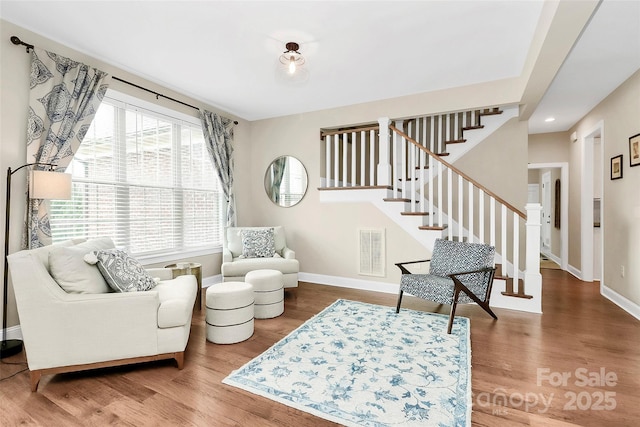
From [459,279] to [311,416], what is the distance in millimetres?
2076

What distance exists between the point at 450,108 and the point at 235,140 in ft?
10.7

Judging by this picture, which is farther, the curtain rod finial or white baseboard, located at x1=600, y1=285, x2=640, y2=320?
white baseboard, located at x1=600, y1=285, x2=640, y2=320

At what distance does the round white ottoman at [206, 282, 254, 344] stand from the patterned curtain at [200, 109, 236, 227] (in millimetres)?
2224

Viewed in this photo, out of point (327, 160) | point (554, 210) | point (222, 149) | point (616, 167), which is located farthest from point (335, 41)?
point (554, 210)

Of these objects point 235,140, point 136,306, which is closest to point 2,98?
point 136,306

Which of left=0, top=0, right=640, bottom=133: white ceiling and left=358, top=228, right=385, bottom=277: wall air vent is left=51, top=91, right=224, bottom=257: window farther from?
left=358, top=228, right=385, bottom=277: wall air vent

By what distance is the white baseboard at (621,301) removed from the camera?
326 cm

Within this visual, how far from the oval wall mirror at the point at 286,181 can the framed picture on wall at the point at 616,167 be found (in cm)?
401

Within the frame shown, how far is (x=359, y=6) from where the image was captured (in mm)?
2359

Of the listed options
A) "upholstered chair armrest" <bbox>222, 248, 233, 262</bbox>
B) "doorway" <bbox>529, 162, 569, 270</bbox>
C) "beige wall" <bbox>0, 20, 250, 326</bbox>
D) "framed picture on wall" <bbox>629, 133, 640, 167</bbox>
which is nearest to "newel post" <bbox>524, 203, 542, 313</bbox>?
"framed picture on wall" <bbox>629, 133, 640, 167</bbox>

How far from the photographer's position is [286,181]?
5.05 m

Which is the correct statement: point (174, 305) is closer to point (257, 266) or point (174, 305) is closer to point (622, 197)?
point (257, 266)

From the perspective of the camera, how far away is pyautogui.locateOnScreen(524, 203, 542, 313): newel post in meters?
3.27

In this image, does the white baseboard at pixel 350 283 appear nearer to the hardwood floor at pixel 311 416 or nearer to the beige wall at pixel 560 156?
the hardwood floor at pixel 311 416
